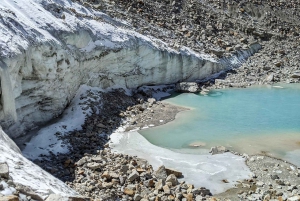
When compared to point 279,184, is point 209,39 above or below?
above

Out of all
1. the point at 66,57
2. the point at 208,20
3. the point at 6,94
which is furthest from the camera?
the point at 208,20

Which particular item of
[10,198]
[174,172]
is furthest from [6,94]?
[10,198]

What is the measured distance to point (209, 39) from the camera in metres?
27.1

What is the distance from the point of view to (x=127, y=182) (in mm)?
9820

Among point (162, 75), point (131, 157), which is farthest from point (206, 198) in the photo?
point (162, 75)

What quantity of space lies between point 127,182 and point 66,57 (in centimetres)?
704

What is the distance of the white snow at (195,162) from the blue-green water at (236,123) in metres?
0.72

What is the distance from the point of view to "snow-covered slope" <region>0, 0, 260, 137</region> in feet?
40.9

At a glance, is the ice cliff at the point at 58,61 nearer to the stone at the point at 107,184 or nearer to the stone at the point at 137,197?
the stone at the point at 107,184

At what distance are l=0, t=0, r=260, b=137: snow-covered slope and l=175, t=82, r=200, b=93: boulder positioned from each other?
0.88 metres

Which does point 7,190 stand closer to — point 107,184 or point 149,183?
point 107,184

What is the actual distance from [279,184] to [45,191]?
679cm

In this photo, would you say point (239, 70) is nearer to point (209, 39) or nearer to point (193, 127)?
point (209, 39)

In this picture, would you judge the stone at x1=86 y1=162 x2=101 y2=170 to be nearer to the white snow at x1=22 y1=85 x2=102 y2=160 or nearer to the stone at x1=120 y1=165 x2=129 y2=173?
the stone at x1=120 y1=165 x2=129 y2=173
